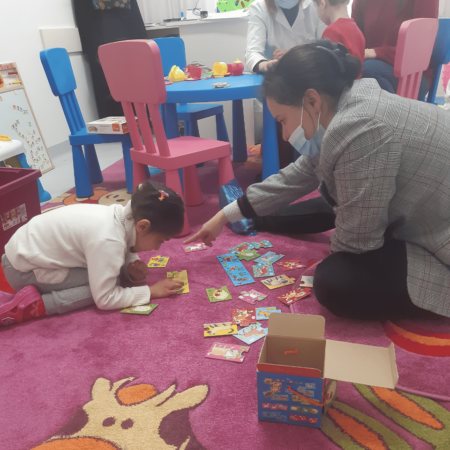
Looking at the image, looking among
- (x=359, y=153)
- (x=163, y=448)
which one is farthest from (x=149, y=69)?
(x=163, y=448)

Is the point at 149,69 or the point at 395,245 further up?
the point at 149,69

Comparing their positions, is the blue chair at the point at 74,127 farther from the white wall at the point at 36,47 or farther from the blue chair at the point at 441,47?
the blue chair at the point at 441,47

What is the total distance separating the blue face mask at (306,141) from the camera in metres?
1.25

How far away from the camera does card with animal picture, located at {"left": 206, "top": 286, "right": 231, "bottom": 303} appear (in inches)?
57.7

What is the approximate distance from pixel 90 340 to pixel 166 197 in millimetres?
525

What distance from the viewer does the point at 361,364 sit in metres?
0.96

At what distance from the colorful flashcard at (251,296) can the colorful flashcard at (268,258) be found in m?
0.22

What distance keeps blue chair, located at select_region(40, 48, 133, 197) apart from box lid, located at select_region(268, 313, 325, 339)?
181 cm

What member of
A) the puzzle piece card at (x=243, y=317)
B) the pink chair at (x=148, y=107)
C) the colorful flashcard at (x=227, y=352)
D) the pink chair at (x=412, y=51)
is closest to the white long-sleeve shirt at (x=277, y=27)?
the pink chair at (x=412, y=51)

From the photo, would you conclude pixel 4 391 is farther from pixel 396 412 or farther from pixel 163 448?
pixel 396 412

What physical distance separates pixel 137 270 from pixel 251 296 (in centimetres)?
46

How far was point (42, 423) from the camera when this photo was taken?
101 cm

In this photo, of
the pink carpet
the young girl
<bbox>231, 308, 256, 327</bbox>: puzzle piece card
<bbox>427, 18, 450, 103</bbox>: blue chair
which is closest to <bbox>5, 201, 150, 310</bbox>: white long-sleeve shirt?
the young girl

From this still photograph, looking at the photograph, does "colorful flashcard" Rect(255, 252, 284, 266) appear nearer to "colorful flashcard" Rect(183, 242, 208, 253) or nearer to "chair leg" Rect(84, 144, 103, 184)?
"colorful flashcard" Rect(183, 242, 208, 253)
